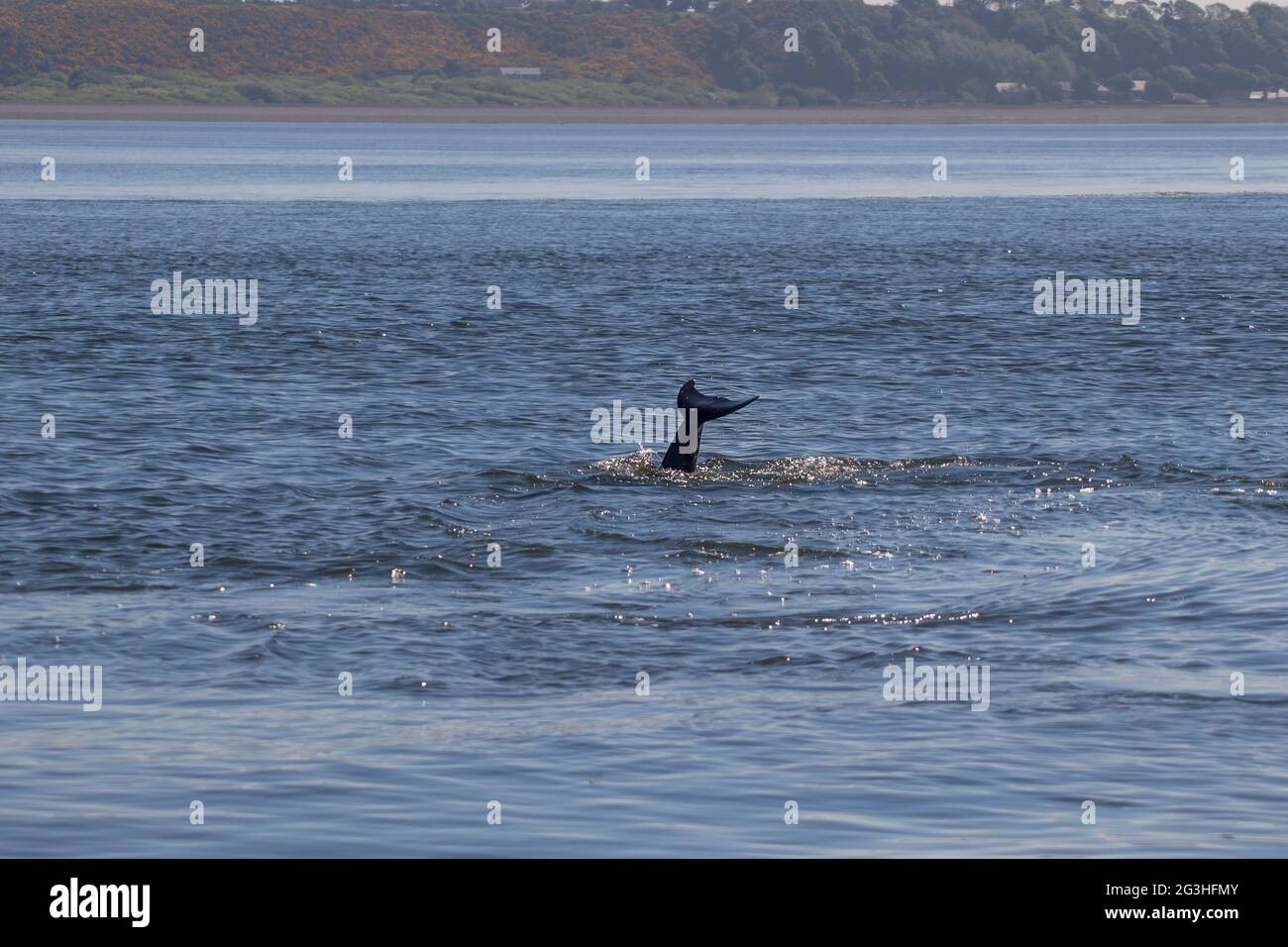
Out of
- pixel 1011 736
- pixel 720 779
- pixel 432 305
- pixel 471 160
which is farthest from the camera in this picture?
pixel 471 160

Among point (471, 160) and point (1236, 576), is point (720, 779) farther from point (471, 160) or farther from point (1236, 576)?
point (471, 160)

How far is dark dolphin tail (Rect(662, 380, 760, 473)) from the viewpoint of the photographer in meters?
24.4

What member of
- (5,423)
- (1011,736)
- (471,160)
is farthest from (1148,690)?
(471,160)

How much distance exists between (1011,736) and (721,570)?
6.30 meters

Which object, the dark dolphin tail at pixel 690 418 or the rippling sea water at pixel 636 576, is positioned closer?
the rippling sea water at pixel 636 576

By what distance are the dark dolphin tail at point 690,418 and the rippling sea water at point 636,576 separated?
36 centimetres

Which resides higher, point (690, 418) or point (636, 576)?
point (690, 418)

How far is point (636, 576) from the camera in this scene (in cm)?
2025

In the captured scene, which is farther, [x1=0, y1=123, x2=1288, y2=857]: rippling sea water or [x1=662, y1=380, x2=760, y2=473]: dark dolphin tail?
[x1=662, y1=380, x2=760, y2=473]: dark dolphin tail

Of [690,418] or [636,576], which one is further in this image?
[690,418]

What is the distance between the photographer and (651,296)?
53125mm

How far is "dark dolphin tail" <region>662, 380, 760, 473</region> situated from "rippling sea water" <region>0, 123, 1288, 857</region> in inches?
14.2

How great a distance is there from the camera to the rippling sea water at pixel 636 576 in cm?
1310

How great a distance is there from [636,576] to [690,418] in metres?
4.98
